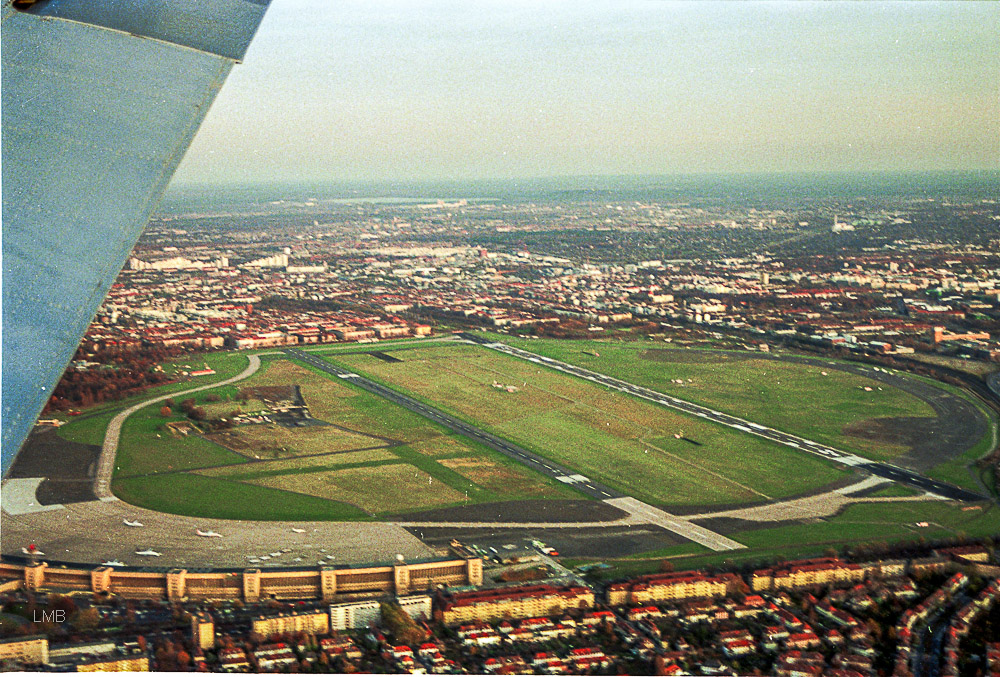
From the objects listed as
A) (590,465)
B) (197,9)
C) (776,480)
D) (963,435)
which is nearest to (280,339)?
(590,465)

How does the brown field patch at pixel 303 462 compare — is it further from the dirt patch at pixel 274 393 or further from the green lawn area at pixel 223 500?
the dirt patch at pixel 274 393

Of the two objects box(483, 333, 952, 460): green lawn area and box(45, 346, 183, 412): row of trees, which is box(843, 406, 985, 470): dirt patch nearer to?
box(483, 333, 952, 460): green lawn area

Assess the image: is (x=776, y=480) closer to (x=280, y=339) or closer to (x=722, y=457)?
(x=722, y=457)

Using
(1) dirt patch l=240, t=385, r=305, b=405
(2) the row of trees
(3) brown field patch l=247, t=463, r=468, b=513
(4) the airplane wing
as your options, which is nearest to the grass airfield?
(3) brown field patch l=247, t=463, r=468, b=513

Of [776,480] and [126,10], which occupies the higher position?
[126,10]

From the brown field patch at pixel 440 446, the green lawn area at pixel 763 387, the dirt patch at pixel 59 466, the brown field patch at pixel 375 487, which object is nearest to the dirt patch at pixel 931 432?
the green lawn area at pixel 763 387

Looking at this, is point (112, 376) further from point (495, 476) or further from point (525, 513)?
point (525, 513)
